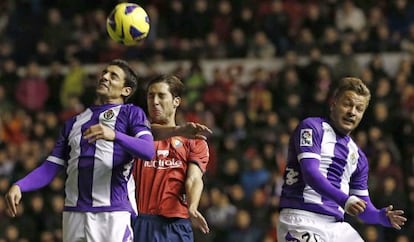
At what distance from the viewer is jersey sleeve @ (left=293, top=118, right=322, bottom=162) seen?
907 cm

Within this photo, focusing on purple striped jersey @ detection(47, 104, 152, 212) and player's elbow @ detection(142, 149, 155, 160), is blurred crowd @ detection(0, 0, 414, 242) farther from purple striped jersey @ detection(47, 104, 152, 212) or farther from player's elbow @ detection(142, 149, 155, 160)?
player's elbow @ detection(142, 149, 155, 160)

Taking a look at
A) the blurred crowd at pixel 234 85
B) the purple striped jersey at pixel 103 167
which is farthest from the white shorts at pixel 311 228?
the blurred crowd at pixel 234 85

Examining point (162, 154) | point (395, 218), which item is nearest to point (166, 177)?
point (162, 154)

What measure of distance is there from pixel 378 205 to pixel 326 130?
6078 mm

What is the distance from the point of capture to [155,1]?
859 inches

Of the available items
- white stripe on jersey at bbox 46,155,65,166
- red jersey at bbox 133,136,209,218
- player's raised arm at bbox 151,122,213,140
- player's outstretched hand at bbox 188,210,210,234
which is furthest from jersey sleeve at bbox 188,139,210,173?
white stripe on jersey at bbox 46,155,65,166

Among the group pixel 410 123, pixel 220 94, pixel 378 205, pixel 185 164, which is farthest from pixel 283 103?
pixel 185 164

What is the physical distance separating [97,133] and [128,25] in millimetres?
2481

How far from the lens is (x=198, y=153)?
9.54 metres

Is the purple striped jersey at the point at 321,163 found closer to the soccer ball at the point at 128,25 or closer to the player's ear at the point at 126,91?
the player's ear at the point at 126,91

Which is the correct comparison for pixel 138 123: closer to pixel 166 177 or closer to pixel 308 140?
pixel 166 177

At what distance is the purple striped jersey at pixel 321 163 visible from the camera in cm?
917

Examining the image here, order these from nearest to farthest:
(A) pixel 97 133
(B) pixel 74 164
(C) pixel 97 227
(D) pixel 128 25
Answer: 1. (A) pixel 97 133
2. (C) pixel 97 227
3. (B) pixel 74 164
4. (D) pixel 128 25

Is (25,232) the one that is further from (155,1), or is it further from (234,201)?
(155,1)
